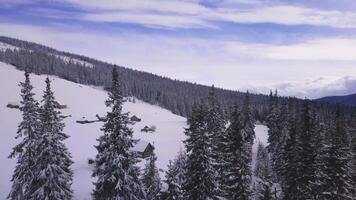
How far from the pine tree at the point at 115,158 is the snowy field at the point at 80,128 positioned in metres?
11.9

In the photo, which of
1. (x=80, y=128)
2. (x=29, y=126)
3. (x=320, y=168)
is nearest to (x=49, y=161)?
(x=29, y=126)

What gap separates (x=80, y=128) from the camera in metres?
96.2

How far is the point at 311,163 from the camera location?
31359 mm

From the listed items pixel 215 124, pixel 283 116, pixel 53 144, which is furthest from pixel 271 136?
pixel 53 144

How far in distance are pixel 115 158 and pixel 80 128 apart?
74.6m

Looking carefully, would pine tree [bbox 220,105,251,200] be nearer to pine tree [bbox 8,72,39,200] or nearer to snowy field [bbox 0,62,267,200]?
snowy field [bbox 0,62,267,200]

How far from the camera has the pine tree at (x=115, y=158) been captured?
973 inches

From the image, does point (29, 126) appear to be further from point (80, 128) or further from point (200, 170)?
point (80, 128)

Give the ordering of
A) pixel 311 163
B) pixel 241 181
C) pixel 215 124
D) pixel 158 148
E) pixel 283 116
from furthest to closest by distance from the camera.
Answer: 1. pixel 158 148
2. pixel 283 116
3. pixel 215 124
4. pixel 311 163
5. pixel 241 181

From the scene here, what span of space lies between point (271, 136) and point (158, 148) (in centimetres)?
2589

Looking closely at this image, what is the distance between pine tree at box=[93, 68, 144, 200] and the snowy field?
11933mm

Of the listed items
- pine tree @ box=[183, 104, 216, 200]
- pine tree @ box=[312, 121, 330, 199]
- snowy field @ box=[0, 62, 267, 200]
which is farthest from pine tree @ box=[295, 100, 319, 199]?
snowy field @ box=[0, 62, 267, 200]

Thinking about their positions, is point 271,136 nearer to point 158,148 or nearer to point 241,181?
point 158,148

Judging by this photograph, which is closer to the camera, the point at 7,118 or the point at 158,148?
the point at 158,148
